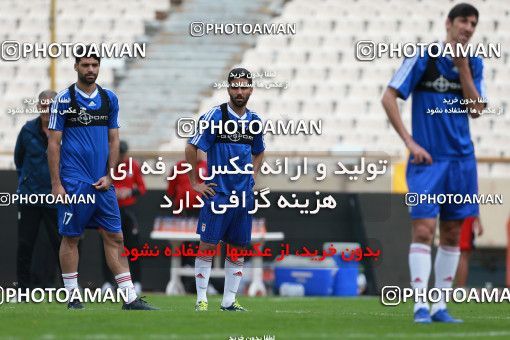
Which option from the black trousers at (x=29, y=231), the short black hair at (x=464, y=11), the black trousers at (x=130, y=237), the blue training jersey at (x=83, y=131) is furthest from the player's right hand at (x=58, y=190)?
the black trousers at (x=130, y=237)

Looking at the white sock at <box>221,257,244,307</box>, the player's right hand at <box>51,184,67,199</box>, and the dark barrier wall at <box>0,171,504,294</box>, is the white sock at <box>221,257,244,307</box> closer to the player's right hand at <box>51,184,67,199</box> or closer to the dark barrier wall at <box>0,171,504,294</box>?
the player's right hand at <box>51,184,67,199</box>

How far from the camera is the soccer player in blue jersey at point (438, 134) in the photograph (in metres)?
8.77

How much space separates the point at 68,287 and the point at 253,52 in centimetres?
1568

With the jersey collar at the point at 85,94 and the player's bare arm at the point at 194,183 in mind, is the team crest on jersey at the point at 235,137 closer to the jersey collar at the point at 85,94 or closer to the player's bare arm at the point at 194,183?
the player's bare arm at the point at 194,183

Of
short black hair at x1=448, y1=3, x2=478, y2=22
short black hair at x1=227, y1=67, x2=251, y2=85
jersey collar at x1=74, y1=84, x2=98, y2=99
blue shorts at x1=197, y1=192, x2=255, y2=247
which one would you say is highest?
short black hair at x1=448, y1=3, x2=478, y2=22

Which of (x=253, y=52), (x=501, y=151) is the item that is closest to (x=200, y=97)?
(x=253, y=52)

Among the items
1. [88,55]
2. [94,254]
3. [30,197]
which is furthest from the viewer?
[94,254]

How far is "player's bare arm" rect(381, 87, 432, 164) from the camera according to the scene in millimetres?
8695

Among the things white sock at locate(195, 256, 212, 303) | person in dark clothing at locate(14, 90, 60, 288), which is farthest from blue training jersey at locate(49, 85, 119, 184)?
person in dark clothing at locate(14, 90, 60, 288)

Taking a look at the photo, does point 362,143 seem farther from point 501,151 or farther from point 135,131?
point 135,131

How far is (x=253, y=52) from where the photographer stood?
1027 inches

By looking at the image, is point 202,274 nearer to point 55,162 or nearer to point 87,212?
point 87,212

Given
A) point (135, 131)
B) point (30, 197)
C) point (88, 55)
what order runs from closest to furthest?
1. point (88, 55)
2. point (30, 197)
3. point (135, 131)

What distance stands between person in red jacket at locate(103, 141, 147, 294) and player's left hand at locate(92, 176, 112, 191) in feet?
18.0
